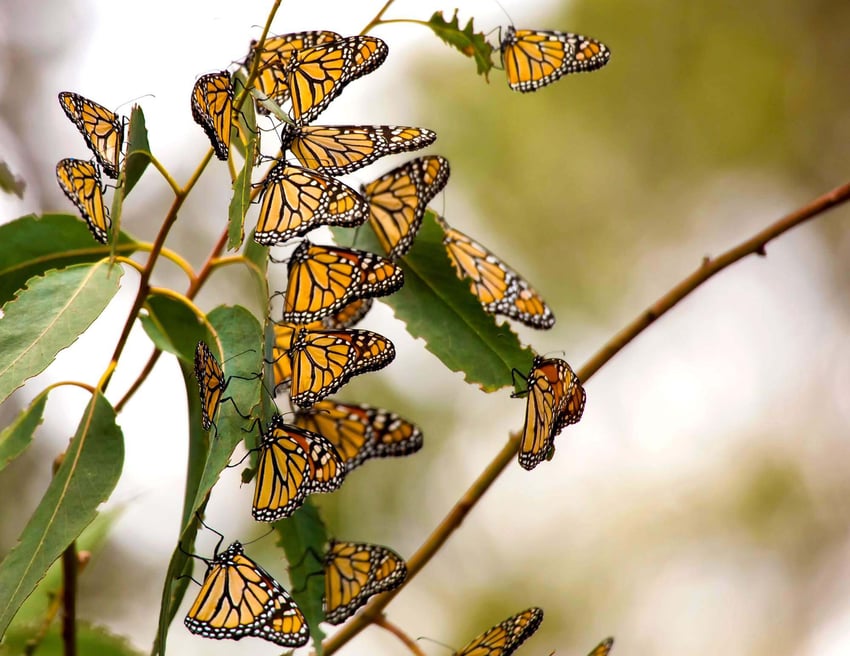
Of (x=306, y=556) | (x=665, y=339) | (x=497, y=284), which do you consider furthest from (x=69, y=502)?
(x=665, y=339)

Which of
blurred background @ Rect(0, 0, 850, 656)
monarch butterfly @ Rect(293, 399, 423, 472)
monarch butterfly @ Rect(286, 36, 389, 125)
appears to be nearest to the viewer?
monarch butterfly @ Rect(286, 36, 389, 125)

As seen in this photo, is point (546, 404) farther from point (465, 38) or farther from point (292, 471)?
point (465, 38)

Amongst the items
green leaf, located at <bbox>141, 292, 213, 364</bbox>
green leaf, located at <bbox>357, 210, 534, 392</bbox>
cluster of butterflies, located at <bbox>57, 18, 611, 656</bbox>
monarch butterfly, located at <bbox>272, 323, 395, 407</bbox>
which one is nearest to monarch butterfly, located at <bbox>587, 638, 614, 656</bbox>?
cluster of butterflies, located at <bbox>57, 18, 611, 656</bbox>

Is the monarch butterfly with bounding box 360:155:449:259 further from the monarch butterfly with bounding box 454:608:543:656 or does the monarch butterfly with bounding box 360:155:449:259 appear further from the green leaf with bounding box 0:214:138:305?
the monarch butterfly with bounding box 454:608:543:656

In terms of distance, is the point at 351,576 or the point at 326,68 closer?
the point at 326,68

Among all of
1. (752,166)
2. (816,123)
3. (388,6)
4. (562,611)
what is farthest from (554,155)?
(388,6)

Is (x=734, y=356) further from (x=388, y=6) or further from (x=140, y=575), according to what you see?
(x=388, y=6)

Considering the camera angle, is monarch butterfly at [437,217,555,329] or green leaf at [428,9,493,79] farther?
monarch butterfly at [437,217,555,329]
